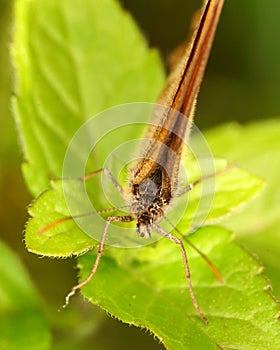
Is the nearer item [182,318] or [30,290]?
[182,318]

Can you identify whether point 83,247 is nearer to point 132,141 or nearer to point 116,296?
point 116,296

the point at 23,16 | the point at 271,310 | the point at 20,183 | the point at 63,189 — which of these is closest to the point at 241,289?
the point at 271,310

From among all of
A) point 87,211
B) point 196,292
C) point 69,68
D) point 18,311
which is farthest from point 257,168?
point 18,311

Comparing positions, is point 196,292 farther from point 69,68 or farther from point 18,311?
point 69,68

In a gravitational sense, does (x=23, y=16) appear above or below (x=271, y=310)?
above

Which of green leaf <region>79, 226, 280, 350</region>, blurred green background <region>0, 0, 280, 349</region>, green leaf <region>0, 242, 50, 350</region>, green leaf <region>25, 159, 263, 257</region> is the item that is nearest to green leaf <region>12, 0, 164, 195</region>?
green leaf <region>25, 159, 263, 257</region>

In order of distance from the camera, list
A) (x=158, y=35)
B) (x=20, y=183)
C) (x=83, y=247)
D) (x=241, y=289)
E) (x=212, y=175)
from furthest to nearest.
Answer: (x=158, y=35) < (x=20, y=183) < (x=212, y=175) < (x=241, y=289) < (x=83, y=247)

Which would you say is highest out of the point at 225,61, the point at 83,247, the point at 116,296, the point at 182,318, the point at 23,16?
the point at 23,16
